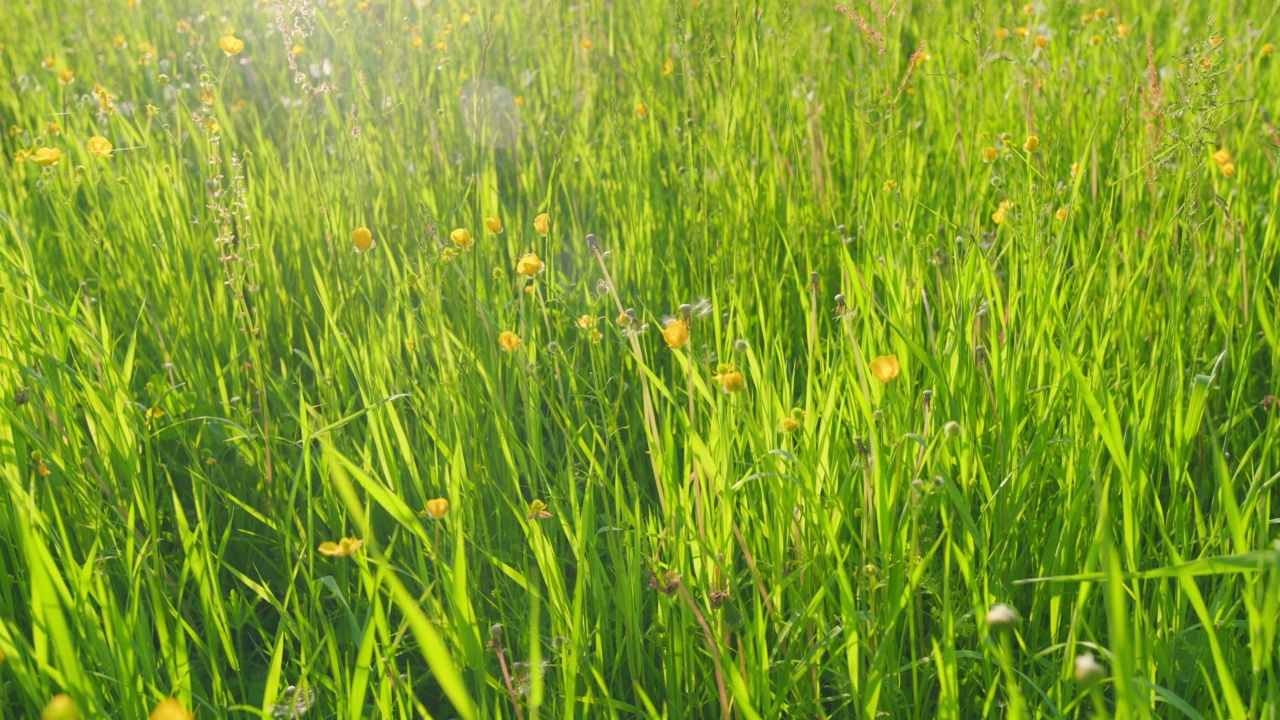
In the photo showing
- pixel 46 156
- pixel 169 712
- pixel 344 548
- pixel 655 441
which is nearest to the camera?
pixel 169 712

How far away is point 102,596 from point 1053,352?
1.20 meters

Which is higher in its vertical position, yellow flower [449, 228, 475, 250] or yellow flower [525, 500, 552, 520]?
yellow flower [449, 228, 475, 250]

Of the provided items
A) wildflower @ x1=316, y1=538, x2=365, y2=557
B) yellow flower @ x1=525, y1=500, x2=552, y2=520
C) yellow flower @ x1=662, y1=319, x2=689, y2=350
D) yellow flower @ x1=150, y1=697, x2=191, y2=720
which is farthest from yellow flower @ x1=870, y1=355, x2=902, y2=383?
yellow flower @ x1=150, y1=697, x2=191, y2=720

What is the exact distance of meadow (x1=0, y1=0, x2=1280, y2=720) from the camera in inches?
40.4

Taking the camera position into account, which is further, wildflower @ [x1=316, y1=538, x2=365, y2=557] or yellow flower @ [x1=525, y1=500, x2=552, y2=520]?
yellow flower @ [x1=525, y1=500, x2=552, y2=520]

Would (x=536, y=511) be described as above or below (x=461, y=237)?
below

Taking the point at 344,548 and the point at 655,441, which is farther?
the point at 655,441

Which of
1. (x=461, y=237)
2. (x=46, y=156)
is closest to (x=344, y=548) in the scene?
(x=461, y=237)

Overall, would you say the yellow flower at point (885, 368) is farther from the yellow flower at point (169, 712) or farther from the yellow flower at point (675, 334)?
the yellow flower at point (169, 712)

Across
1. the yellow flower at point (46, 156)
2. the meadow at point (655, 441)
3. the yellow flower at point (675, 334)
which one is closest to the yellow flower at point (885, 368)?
the meadow at point (655, 441)

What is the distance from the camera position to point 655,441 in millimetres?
1151

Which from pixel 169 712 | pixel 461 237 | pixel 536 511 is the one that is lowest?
pixel 536 511

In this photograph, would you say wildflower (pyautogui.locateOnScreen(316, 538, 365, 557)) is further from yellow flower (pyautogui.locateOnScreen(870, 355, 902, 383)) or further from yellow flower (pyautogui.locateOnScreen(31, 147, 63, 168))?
yellow flower (pyautogui.locateOnScreen(31, 147, 63, 168))

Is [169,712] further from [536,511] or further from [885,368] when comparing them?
[885,368]
